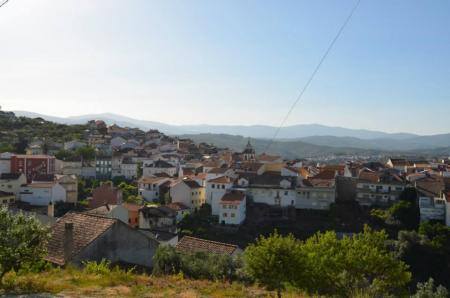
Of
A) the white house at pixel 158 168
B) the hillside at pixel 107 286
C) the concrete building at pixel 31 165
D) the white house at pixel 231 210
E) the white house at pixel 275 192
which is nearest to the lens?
the hillside at pixel 107 286

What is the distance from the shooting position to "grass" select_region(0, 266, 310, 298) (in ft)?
33.7

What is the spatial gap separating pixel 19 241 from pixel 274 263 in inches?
246

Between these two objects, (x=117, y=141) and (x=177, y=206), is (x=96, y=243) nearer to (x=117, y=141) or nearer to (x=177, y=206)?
(x=177, y=206)

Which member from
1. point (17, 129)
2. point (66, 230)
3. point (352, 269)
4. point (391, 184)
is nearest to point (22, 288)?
point (66, 230)

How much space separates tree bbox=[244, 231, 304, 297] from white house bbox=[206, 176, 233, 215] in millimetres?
31914

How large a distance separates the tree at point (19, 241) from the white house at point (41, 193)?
3519cm

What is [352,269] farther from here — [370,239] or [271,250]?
[271,250]

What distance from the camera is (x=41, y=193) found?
4422 centimetres

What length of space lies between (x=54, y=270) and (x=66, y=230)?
2.40 metres

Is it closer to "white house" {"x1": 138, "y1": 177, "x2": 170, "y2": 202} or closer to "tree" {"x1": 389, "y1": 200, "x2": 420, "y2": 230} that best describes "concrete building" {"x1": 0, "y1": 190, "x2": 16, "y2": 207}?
"white house" {"x1": 138, "y1": 177, "x2": 170, "y2": 202}

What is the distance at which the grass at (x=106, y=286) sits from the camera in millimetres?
10273

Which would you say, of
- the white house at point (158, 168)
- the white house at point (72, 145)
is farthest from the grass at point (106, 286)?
the white house at point (72, 145)

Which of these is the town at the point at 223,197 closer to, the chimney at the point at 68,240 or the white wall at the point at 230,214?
the white wall at the point at 230,214

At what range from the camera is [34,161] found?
55.0 meters
